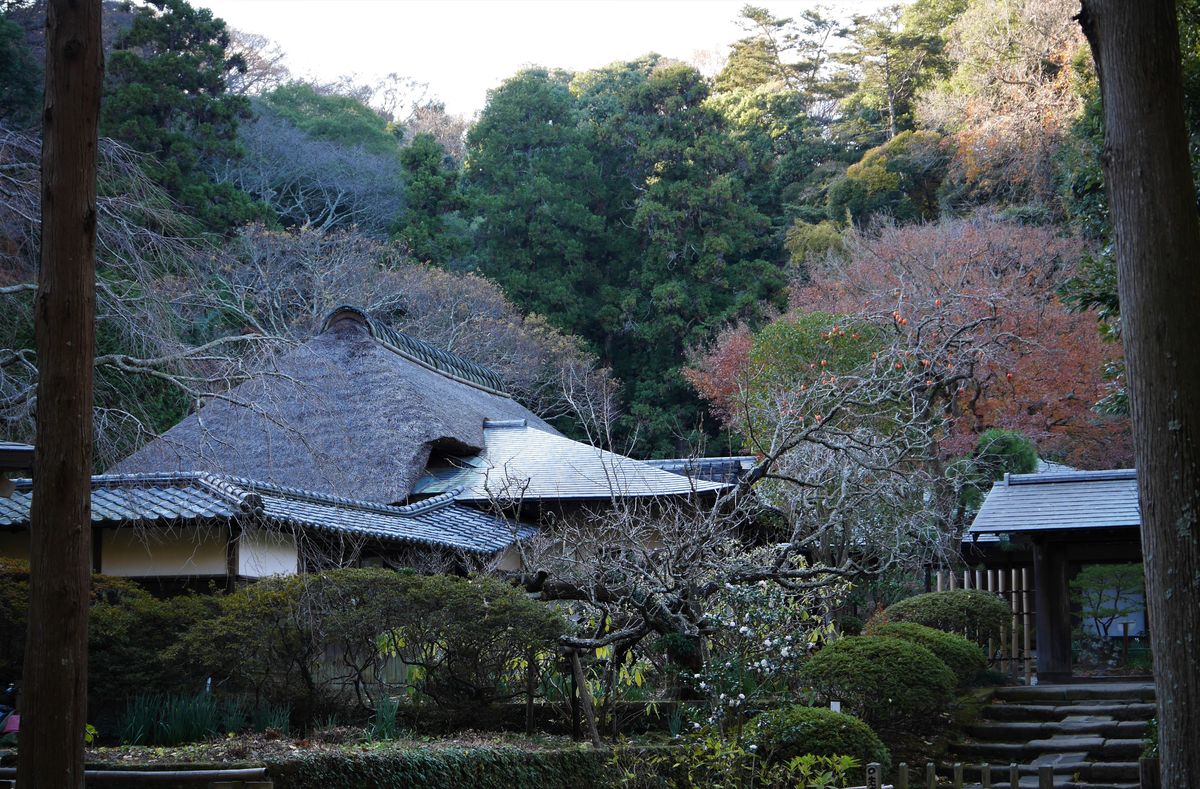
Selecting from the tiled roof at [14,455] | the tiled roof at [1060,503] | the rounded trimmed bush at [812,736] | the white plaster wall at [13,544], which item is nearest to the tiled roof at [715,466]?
the tiled roof at [1060,503]

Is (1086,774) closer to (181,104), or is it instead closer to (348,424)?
(348,424)

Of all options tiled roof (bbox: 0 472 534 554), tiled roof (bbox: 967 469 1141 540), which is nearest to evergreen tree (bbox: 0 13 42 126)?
tiled roof (bbox: 0 472 534 554)

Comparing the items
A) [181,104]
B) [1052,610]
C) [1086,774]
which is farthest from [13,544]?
[181,104]

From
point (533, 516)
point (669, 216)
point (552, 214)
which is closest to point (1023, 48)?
point (669, 216)

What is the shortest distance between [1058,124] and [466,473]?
18.1m

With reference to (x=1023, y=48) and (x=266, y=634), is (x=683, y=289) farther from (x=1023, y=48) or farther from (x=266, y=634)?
(x=266, y=634)

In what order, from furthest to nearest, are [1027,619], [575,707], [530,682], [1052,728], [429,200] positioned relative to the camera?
[429,200] → [1027,619] → [1052,728] → [575,707] → [530,682]

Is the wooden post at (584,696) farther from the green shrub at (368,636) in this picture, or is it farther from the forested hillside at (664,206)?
the forested hillside at (664,206)

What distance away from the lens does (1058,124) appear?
2808cm

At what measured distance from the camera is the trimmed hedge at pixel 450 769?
21.3 feet

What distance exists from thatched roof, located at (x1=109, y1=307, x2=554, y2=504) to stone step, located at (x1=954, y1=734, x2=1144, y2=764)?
9782 mm

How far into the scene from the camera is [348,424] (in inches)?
771

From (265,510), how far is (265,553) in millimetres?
767

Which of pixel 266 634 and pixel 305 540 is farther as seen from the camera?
pixel 305 540
